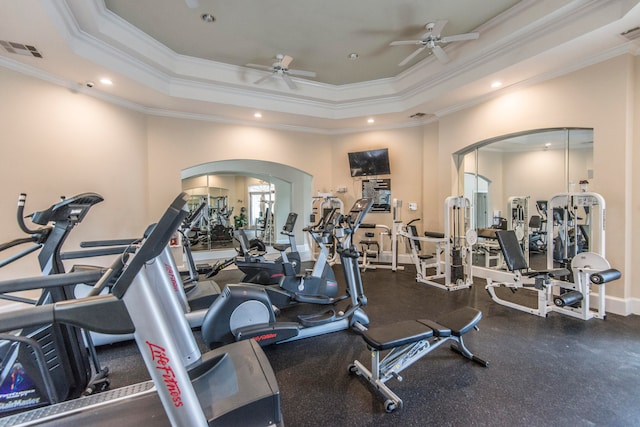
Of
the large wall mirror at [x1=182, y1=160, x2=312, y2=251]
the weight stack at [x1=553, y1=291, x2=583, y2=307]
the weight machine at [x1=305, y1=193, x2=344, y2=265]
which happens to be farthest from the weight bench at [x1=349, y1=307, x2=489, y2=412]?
the large wall mirror at [x1=182, y1=160, x2=312, y2=251]

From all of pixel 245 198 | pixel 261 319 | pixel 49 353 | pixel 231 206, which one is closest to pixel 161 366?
pixel 49 353

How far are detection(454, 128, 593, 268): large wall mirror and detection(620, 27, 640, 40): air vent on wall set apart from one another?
1.02 m

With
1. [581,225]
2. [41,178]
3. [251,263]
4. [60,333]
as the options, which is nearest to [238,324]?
[60,333]

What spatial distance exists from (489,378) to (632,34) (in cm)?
396

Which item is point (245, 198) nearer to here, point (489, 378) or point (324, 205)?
point (324, 205)

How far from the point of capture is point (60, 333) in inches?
74.8

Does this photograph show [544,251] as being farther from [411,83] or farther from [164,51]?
[164,51]

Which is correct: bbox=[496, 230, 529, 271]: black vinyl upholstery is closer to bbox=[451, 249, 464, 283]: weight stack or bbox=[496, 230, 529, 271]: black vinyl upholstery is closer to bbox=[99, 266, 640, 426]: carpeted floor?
bbox=[99, 266, 640, 426]: carpeted floor

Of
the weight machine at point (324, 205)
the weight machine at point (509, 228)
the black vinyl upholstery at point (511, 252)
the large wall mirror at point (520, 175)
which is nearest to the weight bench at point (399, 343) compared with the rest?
the black vinyl upholstery at point (511, 252)

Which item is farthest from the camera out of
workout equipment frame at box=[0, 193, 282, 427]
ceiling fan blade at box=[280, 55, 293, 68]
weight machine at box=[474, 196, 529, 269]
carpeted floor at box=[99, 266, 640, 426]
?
weight machine at box=[474, 196, 529, 269]

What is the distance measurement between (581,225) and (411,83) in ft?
11.2

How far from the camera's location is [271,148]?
6480mm

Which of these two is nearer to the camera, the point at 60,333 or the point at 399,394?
the point at 60,333

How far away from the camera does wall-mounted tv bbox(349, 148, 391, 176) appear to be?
6595mm
